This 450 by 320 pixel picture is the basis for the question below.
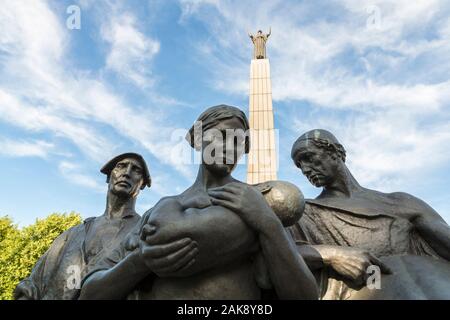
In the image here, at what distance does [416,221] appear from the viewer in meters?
3.21

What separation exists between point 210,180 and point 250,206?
68 centimetres

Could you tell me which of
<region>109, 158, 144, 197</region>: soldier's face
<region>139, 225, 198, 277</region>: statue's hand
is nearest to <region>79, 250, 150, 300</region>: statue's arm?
<region>139, 225, 198, 277</region>: statue's hand

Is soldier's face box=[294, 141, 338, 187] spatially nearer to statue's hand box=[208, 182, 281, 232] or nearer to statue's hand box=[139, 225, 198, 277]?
statue's hand box=[208, 182, 281, 232]

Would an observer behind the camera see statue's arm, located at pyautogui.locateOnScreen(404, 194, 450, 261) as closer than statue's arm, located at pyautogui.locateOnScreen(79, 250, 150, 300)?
No

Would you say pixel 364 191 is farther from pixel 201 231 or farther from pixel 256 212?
pixel 201 231

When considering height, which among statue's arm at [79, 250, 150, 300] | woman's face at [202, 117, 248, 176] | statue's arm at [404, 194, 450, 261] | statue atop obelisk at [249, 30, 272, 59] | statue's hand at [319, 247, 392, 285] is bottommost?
statue's arm at [79, 250, 150, 300]

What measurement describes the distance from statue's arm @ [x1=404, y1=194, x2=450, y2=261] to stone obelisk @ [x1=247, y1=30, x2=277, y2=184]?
11485 millimetres

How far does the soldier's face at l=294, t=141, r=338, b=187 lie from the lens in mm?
3461

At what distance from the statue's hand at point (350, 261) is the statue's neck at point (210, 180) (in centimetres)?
73

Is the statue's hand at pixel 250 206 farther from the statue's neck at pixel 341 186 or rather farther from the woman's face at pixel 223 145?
the statue's neck at pixel 341 186

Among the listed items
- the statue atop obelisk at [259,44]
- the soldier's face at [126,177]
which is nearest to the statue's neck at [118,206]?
the soldier's face at [126,177]

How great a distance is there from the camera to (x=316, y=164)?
3.47m

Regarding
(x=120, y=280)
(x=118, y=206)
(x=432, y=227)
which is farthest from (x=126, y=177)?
(x=432, y=227)

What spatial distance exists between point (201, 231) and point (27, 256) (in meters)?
16.6
